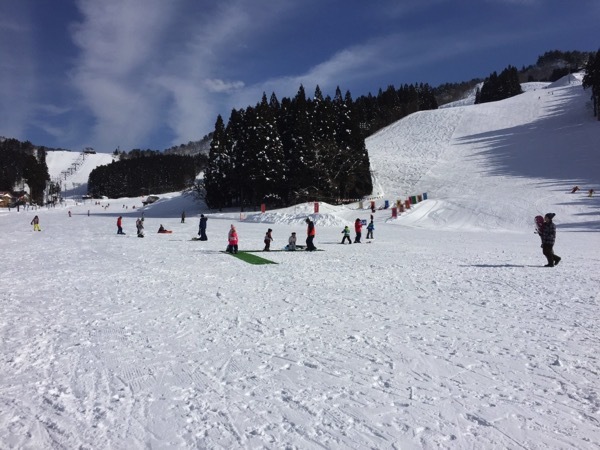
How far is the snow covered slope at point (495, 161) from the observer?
3272 centimetres

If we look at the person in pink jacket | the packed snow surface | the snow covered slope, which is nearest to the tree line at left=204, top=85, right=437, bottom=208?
the snow covered slope

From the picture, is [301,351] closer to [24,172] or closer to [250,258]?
[250,258]

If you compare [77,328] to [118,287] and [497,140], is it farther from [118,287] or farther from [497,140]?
[497,140]

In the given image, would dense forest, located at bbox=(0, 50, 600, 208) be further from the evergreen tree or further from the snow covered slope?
the snow covered slope

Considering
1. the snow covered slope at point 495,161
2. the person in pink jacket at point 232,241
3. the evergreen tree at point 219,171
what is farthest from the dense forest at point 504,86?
the person in pink jacket at point 232,241

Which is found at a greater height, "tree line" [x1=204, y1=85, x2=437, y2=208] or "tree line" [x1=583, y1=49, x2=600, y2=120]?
"tree line" [x1=583, y1=49, x2=600, y2=120]

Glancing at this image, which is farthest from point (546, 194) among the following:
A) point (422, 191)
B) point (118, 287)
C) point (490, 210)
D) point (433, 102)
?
point (433, 102)

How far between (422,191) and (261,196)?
18.7m

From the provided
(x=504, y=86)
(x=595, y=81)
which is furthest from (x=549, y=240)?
(x=504, y=86)

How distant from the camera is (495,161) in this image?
169 feet

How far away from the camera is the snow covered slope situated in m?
32.7

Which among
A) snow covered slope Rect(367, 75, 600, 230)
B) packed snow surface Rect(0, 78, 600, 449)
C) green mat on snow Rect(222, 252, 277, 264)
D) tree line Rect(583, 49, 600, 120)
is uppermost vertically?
tree line Rect(583, 49, 600, 120)

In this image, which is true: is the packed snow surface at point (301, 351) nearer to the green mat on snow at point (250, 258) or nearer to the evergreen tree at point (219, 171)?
the green mat on snow at point (250, 258)

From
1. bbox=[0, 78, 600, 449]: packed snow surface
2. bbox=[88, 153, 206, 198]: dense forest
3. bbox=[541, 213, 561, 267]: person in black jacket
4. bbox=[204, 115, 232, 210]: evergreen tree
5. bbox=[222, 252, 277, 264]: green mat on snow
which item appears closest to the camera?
bbox=[0, 78, 600, 449]: packed snow surface
